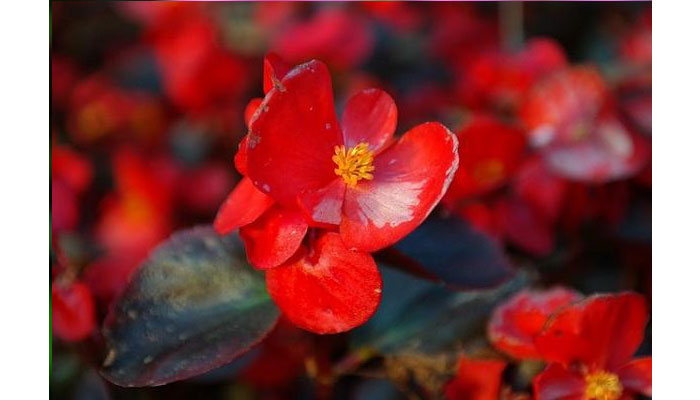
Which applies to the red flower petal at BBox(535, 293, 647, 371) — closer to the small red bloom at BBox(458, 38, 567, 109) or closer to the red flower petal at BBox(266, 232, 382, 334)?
the red flower petal at BBox(266, 232, 382, 334)

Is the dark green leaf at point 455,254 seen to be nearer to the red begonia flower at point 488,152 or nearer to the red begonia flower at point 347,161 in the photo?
the red begonia flower at point 347,161

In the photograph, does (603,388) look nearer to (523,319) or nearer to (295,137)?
(523,319)

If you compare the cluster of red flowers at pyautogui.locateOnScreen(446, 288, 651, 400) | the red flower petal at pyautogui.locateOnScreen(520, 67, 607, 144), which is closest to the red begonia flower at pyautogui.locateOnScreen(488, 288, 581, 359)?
the cluster of red flowers at pyautogui.locateOnScreen(446, 288, 651, 400)

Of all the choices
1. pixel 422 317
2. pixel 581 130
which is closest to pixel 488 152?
pixel 581 130

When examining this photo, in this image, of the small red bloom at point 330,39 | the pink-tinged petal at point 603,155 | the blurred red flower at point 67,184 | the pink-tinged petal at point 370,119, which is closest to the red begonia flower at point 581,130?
the pink-tinged petal at point 603,155

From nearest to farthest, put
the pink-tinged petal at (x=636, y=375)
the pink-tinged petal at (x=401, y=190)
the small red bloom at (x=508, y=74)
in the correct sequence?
the pink-tinged petal at (x=401, y=190) < the pink-tinged petal at (x=636, y=375) < the small red bloom at (x=508, y=74)
